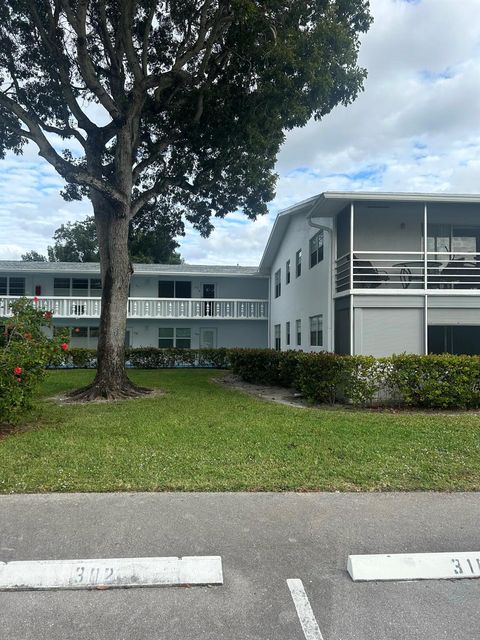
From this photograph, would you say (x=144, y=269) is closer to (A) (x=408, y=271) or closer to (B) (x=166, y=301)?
(B) (x=166, y=301)

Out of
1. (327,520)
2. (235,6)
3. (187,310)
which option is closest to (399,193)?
(235,6)

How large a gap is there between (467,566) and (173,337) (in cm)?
2279

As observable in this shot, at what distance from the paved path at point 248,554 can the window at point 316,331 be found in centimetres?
1069

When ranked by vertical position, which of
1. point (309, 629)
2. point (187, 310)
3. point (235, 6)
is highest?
point (235, 6)

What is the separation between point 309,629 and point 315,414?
21.4ft

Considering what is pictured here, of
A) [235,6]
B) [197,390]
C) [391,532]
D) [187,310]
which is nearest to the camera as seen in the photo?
[391,532]

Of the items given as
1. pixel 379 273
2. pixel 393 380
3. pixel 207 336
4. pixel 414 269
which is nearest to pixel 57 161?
pixel 379 273

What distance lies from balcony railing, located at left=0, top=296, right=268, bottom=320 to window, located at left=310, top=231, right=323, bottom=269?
27.9 feet

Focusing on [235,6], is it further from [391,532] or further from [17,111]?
[391,532]

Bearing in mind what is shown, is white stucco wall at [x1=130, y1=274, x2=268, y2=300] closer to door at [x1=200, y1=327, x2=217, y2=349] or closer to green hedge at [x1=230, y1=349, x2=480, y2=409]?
door at [x1=200, y1=327, x2=217, y2=349]

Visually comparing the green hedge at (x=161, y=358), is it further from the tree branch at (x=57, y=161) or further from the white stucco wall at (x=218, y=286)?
the tree branch at (x=57, y=161)

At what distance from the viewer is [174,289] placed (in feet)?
86.4

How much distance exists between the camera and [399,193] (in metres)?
12.4

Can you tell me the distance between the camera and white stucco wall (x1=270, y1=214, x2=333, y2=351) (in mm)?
14734
